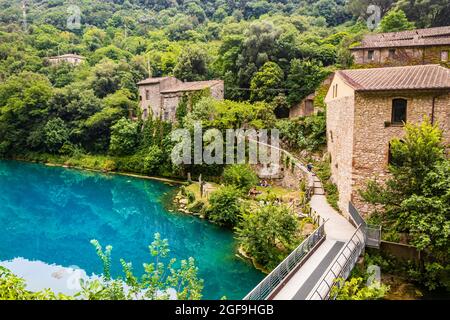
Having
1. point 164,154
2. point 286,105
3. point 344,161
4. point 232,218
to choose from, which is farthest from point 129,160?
point 344,161

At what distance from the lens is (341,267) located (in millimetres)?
12250

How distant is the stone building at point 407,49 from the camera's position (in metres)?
31.2

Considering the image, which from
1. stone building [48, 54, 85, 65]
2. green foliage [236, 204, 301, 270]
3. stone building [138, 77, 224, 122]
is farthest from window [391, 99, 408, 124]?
stone building [48, 54, 85, 65]

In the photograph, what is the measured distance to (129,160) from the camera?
134 feet

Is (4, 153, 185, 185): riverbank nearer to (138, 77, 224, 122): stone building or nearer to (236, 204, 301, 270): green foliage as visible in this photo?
(138, 77, 224, 122): stone building

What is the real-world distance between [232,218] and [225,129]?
10014 millimetres

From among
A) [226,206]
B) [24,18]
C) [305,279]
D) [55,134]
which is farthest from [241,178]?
[24,18]

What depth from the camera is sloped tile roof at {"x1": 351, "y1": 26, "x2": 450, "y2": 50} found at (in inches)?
1261

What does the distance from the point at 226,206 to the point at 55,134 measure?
108 ft

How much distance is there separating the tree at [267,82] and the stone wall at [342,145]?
40.4 feet

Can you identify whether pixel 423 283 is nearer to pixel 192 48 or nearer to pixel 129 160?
pixel 129 160

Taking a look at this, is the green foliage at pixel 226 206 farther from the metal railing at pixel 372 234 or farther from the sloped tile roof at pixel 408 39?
the sloped tile roof at pixel 408 39

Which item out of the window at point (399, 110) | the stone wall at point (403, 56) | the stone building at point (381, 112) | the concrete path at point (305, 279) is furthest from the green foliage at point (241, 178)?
the stone wall at point (403, 56)

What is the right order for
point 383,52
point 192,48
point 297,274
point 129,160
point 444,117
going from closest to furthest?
point 297,274 < point 444,117 < point 383,52 < point 129,160 < point 192,48
